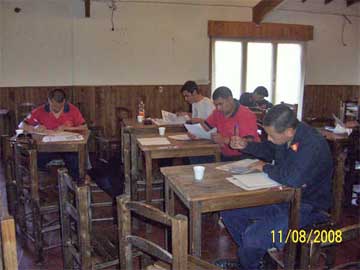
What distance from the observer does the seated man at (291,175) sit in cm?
202

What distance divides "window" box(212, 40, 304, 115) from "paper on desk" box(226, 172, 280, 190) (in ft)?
15.4

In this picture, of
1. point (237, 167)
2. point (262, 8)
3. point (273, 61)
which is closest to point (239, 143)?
point (237, 167)

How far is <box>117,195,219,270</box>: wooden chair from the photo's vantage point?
127 centimetres

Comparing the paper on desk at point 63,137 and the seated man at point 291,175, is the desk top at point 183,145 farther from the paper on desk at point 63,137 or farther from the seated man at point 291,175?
the seated man at point 291,175

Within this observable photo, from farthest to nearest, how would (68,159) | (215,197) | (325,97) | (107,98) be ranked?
(325,97)
(107,98)
(68,159)
(215,197)

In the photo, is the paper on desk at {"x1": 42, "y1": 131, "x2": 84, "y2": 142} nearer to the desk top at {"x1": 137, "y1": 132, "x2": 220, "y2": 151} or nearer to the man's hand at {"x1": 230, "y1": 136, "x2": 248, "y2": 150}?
the desk top at {"x1": 137, "y1": 132, "x2": 220, "y2": 151}

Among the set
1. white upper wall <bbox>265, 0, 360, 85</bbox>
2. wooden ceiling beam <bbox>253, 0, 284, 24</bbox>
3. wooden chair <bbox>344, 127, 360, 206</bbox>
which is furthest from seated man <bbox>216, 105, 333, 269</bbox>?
white upper wall <bbox>265, 0, 360, 85</bbox>

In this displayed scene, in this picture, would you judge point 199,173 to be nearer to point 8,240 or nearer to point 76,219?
point 76,219

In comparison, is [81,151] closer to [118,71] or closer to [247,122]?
[247,122]

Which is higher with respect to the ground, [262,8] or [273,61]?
[262,8]

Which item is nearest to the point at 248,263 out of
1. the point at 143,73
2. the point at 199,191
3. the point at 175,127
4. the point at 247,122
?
the point at 199,191

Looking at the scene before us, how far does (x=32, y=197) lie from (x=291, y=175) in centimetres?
177

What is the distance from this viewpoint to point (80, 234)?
1.71 meters

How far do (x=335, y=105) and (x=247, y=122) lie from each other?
5223mm
